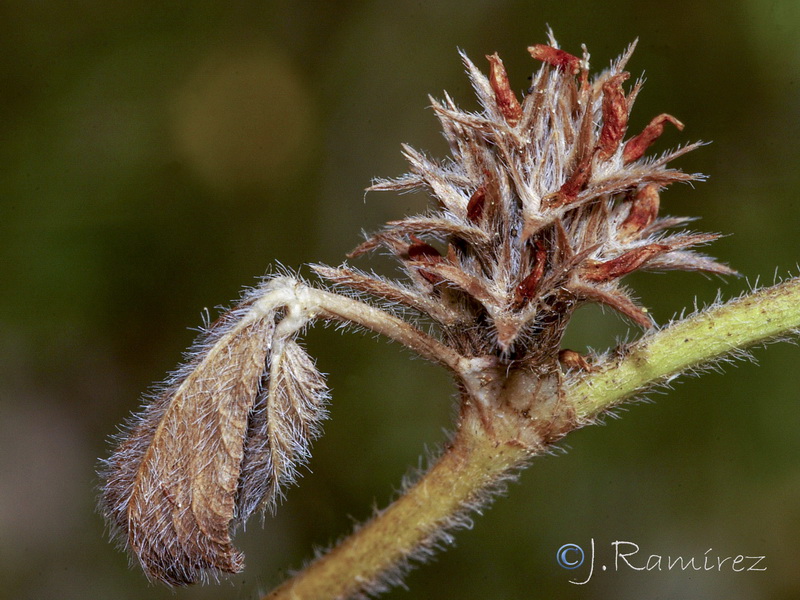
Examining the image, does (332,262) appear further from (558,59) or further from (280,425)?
(558,59)

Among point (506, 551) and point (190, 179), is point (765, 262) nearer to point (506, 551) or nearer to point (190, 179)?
point (506, 551)

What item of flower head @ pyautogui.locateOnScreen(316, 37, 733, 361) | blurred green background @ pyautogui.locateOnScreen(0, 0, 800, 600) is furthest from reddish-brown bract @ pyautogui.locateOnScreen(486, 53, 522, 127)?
blurred green background @ pyautogui.locateOnScreen(0, 0, 800, 600)

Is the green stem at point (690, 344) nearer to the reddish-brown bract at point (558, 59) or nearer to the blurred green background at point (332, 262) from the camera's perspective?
the reddish-brown bract at point (558, 59)

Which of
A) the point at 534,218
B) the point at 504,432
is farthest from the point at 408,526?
the point at 534,218

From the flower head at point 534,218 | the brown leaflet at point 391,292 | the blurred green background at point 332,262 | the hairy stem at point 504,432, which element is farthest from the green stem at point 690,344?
the blurred green background at point 332,262

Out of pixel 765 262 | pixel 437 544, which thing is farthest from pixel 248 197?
pixel 437 544

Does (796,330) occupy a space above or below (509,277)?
above
